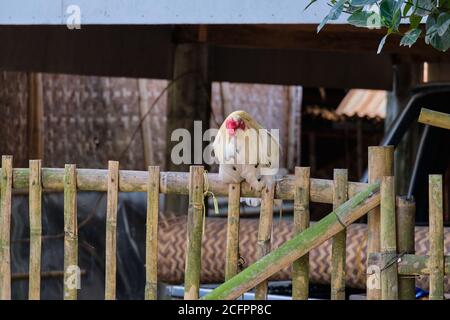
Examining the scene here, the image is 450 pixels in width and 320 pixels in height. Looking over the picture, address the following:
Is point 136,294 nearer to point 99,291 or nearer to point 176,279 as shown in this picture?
point 99,291

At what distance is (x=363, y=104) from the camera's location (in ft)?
43.2

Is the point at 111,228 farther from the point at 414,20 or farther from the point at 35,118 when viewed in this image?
the point at 35,118

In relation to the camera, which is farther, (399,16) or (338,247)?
(338,247)

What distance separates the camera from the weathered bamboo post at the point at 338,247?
4.27m

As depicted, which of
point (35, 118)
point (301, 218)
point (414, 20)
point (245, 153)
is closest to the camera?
point (414, 20)

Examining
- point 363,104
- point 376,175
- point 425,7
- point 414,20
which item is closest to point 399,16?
point 425,7

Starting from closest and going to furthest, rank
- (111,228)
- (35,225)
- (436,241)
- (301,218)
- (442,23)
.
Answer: (442,23) < (436,241) < (301,218) < (111,228) < (35,225)

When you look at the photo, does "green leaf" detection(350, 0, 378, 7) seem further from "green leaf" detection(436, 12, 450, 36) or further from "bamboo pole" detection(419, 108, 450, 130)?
"bamboo pole" detection(419, 108, 450, 130)

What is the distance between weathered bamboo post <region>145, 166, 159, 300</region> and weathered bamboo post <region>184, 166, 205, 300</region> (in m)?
0.17

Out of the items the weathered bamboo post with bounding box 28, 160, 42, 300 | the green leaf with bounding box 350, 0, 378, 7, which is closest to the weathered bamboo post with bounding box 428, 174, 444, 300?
the green leaf with bounding box 350, 0, 378, 7

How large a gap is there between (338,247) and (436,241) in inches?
17.7

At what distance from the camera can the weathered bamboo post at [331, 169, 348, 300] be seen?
4.27 metres

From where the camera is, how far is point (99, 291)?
8594mm

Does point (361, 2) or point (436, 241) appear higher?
point (361, 2)
